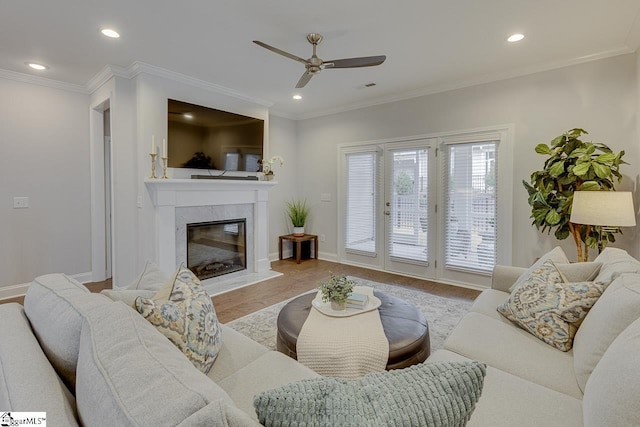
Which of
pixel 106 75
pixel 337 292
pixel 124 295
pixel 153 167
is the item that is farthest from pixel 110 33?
pixel 337 292

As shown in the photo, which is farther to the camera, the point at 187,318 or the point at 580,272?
the point at 580,272

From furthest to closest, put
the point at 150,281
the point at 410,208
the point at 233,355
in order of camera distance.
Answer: the point at 410,208
the point at 150,281
the point at 233,355

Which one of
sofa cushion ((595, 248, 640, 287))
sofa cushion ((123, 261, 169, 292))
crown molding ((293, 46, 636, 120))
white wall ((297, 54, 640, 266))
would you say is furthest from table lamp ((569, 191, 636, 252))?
sofa cushion ((123, 261, 169, 292))

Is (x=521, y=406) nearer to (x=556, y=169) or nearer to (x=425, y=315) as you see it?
(x=425, y=315)

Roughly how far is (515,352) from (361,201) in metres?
3.78

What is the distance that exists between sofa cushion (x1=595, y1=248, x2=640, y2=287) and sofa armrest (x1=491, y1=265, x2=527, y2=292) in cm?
60

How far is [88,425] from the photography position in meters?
0.67

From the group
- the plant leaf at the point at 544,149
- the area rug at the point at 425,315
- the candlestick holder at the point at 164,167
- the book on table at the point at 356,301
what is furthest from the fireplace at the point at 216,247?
the plant leaf at the point at 544,149

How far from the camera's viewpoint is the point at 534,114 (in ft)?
12.0

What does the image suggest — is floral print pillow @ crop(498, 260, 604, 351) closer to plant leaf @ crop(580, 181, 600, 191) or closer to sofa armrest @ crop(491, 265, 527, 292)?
sofa armrest @ crop(491, 265, 527, 292)

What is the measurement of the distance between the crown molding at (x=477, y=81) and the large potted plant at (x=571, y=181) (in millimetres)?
790

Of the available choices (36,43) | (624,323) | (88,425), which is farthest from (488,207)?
(36,43)

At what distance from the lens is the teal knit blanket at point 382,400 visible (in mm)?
620

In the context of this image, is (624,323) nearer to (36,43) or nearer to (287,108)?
(36,43)
